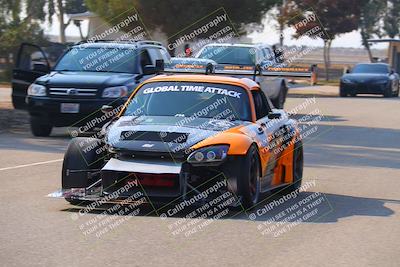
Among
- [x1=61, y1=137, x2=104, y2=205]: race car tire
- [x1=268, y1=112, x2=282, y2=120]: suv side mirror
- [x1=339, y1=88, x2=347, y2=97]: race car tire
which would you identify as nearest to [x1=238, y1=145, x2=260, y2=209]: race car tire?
[x1=268, y1=112, x2=282, y2=120]: suv side mirror

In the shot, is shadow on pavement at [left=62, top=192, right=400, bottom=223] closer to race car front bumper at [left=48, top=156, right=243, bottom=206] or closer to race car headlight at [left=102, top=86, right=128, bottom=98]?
race car front bumper at [left=48, top=156, right=243, bottom=206]

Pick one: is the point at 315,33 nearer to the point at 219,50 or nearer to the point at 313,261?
the point at 219,50

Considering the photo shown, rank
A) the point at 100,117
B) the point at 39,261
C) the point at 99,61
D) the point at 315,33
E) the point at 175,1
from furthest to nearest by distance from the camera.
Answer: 1. the point at 315,33
2. the point at 175,1
3. the point at 99,61
4. the point at 100,117
5. the point at 39,261

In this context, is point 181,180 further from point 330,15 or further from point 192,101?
point 330,15

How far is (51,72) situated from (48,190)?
7644 millimetres

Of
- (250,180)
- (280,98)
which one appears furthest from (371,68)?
(250,180)

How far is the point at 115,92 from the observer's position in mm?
17875

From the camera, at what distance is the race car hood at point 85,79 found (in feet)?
58.9

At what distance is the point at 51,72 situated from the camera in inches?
742

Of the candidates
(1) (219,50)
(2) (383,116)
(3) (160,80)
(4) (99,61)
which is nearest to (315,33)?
(2) (383,116)

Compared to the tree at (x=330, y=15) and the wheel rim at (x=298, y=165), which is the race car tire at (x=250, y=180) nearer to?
the wheel rim at (x=298, y=165)

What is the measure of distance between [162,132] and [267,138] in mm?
1518

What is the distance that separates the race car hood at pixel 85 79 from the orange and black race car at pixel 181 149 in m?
6.62

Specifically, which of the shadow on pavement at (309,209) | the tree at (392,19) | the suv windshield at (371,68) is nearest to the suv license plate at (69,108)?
the shadow on pavement at (309,209)
